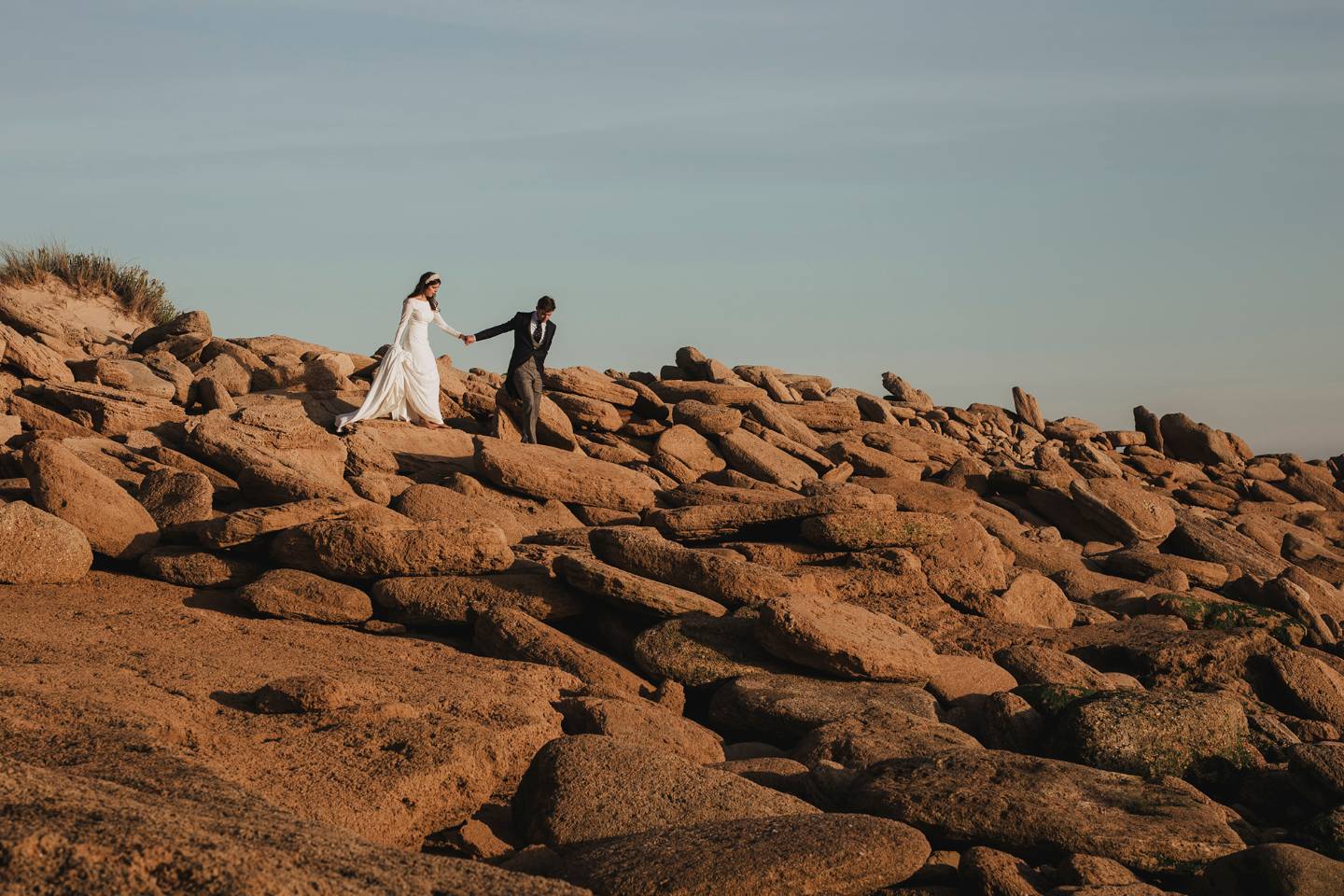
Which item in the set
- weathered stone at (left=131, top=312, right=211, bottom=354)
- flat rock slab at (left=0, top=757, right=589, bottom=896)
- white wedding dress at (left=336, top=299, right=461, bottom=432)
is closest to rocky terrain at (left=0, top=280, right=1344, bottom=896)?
flat rock slab at (left=0, top=757, right=589, bottom=896)

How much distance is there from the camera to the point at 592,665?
356 inches

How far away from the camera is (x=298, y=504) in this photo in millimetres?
10320

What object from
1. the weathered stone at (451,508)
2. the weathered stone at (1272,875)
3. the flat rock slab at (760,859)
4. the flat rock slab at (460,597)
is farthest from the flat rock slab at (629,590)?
the weathered stone at (1272,875)

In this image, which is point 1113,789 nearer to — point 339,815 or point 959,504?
point 339,815

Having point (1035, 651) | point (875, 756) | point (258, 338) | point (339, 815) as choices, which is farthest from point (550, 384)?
point (339, 815)

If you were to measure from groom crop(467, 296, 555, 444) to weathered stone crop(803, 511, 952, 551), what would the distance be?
16.4 feet

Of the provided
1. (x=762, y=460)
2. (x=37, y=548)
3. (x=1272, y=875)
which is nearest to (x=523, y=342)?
(x=762, y=460)

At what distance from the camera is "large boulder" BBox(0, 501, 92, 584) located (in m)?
9.39

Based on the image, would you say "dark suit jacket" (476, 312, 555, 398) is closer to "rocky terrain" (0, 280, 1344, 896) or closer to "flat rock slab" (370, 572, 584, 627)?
"rocky terrain" (0, 280, 1344, 896)

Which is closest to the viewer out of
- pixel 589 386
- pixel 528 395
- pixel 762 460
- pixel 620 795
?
pixel 620 795

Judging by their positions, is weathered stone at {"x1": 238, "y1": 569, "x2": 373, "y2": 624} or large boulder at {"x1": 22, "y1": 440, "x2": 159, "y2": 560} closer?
weathered stone at {"x1": 238, "y1": 569, "x2": 373, "y2": 624}

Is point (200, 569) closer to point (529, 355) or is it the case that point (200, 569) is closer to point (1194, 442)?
point (529, 355)

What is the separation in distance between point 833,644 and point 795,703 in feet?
1.96

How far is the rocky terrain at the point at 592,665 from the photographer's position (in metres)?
5.42
